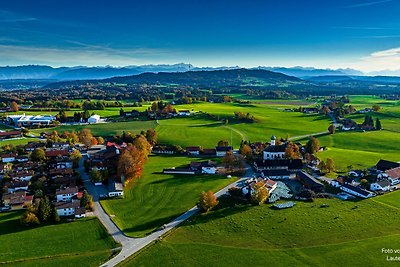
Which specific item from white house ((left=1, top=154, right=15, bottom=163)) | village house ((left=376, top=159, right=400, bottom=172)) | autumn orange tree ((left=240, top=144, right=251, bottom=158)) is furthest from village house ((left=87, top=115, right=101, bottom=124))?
village house ((left=376, top=159, right=400, bottom=172))

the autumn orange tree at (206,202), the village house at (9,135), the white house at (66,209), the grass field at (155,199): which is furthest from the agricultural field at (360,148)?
the village house at (9,135)

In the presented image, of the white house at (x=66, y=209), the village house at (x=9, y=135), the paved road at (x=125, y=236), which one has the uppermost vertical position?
the village house at (x=9, y=135)

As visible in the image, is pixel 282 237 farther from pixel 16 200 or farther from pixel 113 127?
pixel 113 127

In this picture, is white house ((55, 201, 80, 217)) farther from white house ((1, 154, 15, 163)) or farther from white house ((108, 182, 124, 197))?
white house ((1, 154, 15, 163))

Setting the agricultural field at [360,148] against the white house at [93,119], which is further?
the white house at [93,119]

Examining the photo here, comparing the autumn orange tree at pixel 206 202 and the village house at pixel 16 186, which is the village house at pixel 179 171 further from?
the village house at pixel 16 186

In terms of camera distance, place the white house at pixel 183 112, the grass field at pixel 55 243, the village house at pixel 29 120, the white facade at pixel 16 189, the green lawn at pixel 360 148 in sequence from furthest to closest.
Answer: the white house at pixel 183 112
the village house at pixel 29 120
the green lawn at pixel 360 148
the white facade at pixel 16 189
the grass field at pixel 55 243
